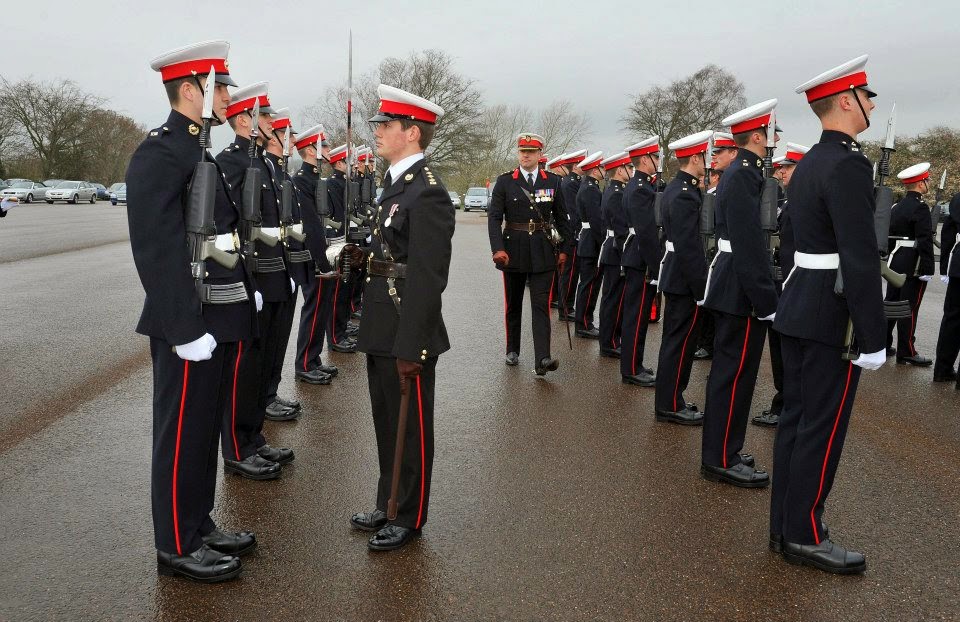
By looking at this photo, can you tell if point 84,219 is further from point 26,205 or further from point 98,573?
point 98,573

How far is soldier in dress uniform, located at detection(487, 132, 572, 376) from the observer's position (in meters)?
7.06

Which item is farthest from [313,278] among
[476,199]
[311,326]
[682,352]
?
[476,199]

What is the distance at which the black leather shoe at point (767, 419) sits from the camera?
19.2ft

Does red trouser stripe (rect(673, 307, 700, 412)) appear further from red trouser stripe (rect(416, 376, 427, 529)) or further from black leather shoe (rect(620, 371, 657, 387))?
red trouser stripe (rect(416, 376, 427, 529))

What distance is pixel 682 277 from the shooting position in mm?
5637

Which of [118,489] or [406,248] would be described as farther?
[118,489]

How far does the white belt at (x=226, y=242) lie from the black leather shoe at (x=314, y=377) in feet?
10.3

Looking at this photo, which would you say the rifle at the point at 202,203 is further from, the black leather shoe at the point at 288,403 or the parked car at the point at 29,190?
the parked car at the point at 29,190

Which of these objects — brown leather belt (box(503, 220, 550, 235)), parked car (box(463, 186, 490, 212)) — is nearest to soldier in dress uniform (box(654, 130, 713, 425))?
brown leather belt (box(503, 220, 550, 235))

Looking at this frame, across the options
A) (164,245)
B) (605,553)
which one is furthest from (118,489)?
(605,553)

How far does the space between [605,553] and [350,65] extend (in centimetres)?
680

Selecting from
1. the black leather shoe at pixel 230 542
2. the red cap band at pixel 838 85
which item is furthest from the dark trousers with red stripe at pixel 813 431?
the black leather shoe at pixel 230 542

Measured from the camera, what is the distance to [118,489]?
13.9 feet

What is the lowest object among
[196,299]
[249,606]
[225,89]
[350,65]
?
[249,606]
